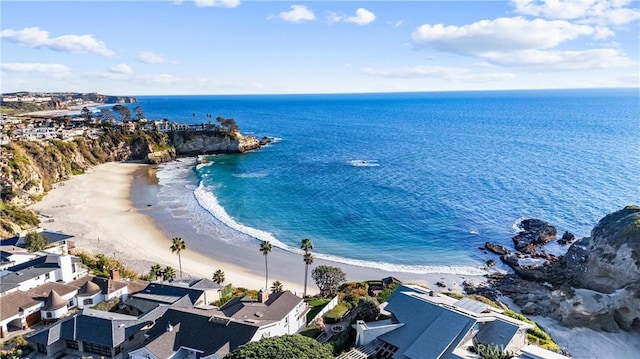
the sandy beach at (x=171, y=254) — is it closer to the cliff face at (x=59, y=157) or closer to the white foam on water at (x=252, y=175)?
the cliff face at (x=59, y=157)

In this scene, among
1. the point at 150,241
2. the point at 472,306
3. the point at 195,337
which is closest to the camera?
the point at 195,337

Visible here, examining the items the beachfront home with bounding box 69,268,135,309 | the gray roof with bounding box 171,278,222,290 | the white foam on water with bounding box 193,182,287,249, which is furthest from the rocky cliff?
the gray roof with bounding box 171,278,222,290

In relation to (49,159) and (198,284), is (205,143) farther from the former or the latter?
(198,284)

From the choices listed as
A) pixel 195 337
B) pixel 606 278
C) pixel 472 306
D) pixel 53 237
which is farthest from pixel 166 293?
pixel 606 278

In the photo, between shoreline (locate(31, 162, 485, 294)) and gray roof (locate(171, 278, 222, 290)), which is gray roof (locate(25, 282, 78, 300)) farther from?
shoreline (locate(31, 162, 485, 294))

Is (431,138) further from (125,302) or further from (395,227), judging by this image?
(125,302)

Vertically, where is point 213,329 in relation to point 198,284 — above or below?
above

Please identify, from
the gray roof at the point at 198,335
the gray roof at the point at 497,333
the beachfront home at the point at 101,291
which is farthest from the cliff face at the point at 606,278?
the beachfront home at the point at 101,291
